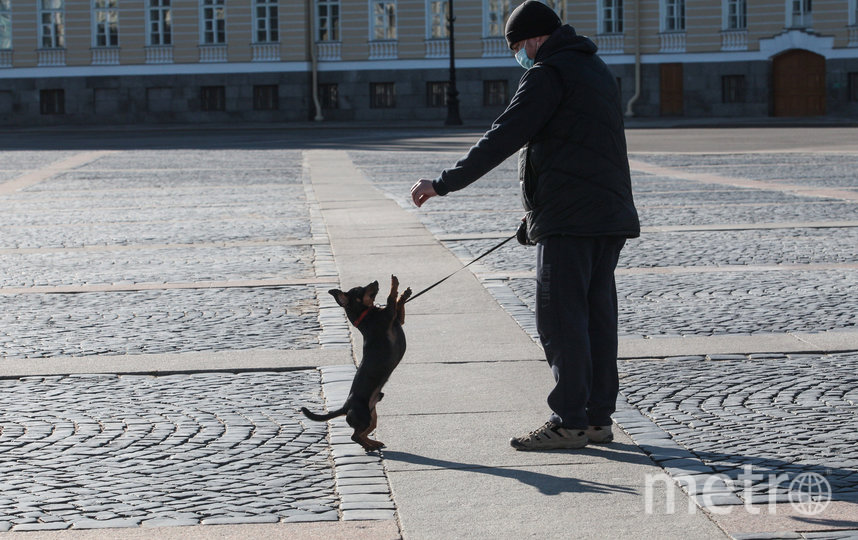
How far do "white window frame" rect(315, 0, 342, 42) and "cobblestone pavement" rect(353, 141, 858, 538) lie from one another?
29.4 metres

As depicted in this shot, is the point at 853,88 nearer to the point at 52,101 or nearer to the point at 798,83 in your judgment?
the point at 798,83

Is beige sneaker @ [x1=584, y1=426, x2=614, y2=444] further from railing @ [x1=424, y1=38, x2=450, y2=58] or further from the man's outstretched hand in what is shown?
railing @ [x1=424, y1=38, x2=450, y2=58]

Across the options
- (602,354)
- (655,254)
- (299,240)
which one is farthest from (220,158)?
(602,354)

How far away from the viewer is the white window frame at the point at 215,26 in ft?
154

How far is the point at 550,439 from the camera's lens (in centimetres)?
512

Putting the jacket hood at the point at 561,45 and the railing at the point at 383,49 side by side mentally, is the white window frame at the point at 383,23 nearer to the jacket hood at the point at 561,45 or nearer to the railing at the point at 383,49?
the railing at the point at 383,49

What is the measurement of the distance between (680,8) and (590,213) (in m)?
42.1

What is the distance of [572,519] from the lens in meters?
4.22

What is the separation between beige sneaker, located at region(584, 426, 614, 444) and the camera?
5191 millimetres

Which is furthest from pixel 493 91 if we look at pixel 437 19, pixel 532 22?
pixel 532 22

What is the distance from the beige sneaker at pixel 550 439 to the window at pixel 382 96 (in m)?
42.1

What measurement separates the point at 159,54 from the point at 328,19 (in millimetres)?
6263

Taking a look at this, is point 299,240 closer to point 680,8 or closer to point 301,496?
point 301,496

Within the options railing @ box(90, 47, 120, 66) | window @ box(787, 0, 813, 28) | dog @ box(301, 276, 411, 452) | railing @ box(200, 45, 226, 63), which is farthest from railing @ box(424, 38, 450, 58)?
dog @ box(301, 276, 411, 452)
